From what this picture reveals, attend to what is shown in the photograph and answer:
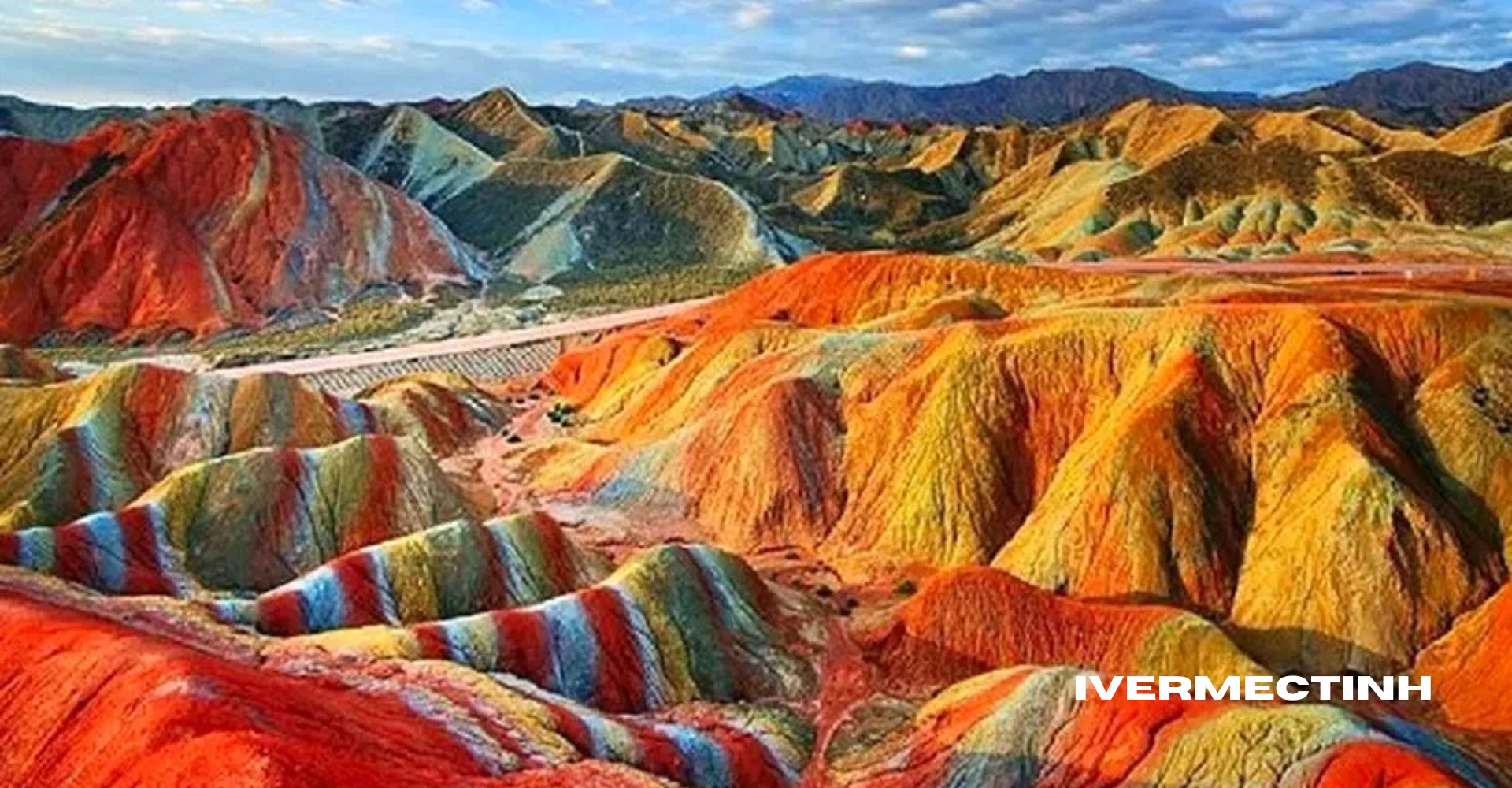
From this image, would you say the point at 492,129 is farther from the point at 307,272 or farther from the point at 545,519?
the point at 545,519

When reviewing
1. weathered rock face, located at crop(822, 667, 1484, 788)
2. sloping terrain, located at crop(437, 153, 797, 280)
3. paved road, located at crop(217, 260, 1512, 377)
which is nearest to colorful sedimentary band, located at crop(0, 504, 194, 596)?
weathered rock face, located at crop(822, 667, 1484, 788)

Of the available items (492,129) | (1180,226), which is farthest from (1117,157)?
(492,129)

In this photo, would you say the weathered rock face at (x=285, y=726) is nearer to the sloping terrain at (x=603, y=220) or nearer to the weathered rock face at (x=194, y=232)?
the weathered rock face at (x=194, y=232)

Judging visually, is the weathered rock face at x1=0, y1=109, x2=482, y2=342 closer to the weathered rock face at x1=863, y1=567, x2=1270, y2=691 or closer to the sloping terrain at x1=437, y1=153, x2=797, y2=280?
the sloping terrain at x1=437, y1=153, x2=797, y2=280

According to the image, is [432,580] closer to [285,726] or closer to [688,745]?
[688,745]

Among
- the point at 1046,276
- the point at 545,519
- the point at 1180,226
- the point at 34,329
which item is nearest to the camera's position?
the point at 545,519
